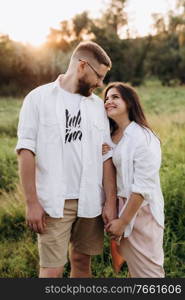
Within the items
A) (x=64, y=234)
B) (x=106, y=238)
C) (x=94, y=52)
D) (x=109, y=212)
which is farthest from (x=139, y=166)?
(x=106, y=238)

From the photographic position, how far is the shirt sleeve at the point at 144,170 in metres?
2.89

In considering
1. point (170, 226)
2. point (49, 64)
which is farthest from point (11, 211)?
point (49, 64)

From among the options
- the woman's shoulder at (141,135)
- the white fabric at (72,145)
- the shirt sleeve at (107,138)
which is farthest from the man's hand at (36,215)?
the woman's shoulder at (141,135)

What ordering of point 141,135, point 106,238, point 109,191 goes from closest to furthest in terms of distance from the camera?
point 141,135 → point 109,191 → point 106,238

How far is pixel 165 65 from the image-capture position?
28656mm

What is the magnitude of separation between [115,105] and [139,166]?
1.56 ft

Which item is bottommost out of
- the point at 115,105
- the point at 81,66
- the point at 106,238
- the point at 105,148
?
the point at 106,238

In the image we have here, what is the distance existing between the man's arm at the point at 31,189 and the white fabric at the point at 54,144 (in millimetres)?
51

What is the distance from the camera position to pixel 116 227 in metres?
3.01

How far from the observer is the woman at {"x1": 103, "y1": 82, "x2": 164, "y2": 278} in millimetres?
2908

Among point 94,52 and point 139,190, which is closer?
point 139,190

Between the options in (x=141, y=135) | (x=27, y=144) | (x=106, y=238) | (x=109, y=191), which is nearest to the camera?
(x=27, y=144)

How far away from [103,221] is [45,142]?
715mm

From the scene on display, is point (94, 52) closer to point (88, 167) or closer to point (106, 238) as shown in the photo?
point (88, 167)
